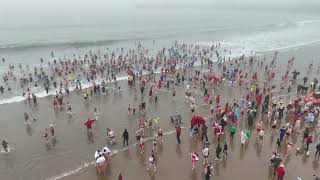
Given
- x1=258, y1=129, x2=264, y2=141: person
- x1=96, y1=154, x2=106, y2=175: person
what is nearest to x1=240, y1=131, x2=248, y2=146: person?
x1=258, y1=129, x2=264, y2=141: person

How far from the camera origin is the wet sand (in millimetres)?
17547

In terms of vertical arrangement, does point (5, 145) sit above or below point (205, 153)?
below

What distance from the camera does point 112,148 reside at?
20234 mm

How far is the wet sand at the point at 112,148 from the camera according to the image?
1755 centimetres

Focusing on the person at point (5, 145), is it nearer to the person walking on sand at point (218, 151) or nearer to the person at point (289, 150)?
the person walking on sand at point (218, 151)

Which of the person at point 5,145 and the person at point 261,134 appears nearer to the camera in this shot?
the person at point 5,145

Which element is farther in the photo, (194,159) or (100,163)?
(194,159)

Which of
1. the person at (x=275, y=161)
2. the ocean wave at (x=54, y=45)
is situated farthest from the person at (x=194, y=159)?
the ocean wave at (x=54, y=45)

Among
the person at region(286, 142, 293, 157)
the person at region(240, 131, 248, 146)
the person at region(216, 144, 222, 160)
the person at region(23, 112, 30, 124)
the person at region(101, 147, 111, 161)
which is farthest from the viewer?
the person at region(23, 112, 30, 124)

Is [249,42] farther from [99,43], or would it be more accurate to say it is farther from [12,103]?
[12,103]

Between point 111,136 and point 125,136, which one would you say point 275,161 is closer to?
point 125,136

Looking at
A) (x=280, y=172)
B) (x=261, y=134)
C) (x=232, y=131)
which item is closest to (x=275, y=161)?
(x=280, y=172)

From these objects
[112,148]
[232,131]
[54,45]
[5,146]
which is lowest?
[112,148]

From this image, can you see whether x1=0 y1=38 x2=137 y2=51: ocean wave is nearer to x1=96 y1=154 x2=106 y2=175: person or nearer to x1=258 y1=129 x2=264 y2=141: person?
x1=96 y1=154 x2=106 y2=175: person
